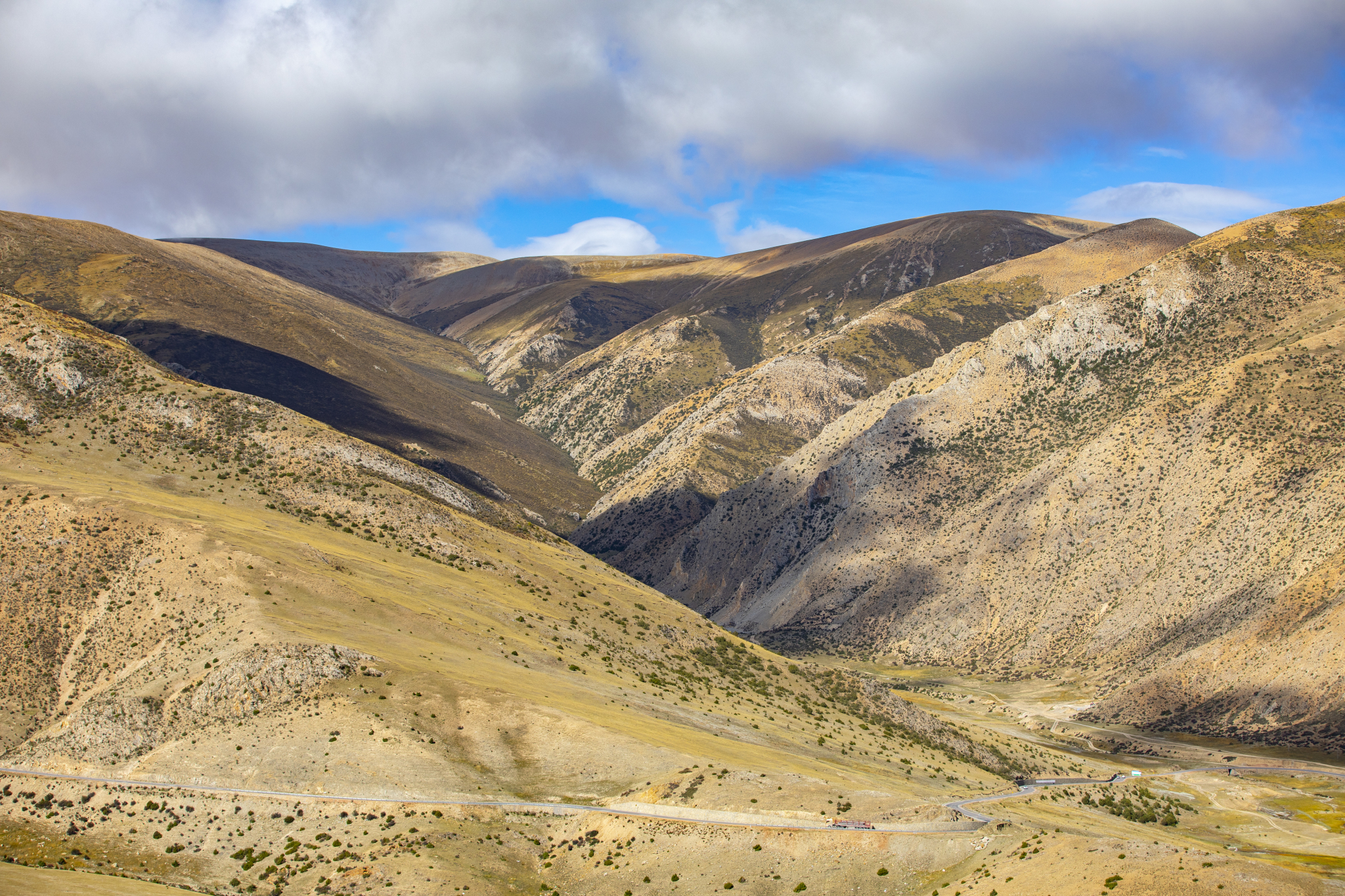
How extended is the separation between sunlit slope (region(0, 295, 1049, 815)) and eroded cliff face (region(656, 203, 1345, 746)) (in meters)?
30.5

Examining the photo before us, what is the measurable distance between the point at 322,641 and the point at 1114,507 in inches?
3746

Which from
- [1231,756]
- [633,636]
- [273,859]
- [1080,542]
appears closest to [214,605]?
[273,859]

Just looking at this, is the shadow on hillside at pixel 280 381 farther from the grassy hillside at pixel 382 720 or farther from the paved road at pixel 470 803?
the paved road at pixel 470 803

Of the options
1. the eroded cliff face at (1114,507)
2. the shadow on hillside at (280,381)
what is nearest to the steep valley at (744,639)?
the eroded cliff face at (1114,507)

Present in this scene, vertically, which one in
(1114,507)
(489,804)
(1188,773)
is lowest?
(1188,773)

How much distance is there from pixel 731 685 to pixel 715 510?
99.1 metres

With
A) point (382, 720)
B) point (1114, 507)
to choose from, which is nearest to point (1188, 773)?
point (1114, 507)

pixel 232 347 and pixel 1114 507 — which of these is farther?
pixel 232 347

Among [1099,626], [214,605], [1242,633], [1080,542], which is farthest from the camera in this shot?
[1080,542]

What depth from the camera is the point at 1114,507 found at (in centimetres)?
11144

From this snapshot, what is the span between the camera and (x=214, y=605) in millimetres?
48094

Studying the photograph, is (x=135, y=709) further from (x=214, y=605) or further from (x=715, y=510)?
(x=715, y=510)

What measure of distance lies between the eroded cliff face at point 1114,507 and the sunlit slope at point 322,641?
30.5 m

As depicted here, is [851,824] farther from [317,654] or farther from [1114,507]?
[1114,507]
